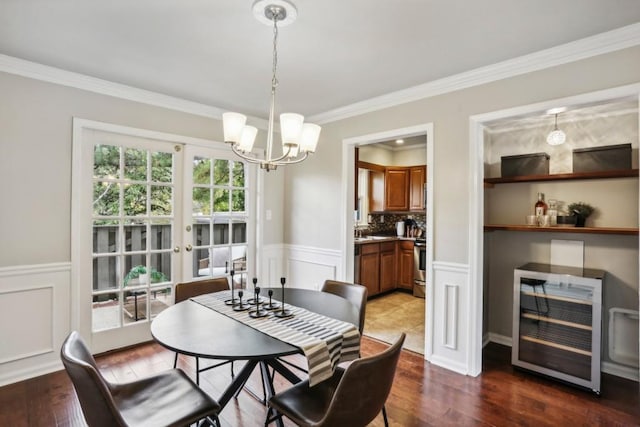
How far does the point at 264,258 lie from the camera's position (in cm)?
412

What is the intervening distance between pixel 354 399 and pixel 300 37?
2.07 metres

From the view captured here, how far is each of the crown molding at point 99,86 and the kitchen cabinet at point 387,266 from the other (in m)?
3.10

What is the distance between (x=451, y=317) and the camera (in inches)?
113

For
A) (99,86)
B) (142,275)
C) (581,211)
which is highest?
(99,86)

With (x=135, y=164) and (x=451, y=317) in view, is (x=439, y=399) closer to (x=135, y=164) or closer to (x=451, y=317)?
(x=451, y=317)

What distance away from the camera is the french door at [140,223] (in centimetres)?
293

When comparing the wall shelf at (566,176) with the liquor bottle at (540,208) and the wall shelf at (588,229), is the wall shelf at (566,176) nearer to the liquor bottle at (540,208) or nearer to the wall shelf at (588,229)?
the liquor bottle at (540,208)

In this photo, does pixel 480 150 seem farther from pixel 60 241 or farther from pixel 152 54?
pixel 60 241

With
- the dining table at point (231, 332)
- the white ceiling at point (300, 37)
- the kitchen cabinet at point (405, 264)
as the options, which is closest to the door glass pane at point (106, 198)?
the white ceiling at point (300, 37)

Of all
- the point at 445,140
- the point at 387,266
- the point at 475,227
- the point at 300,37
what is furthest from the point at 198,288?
the point at 387,266

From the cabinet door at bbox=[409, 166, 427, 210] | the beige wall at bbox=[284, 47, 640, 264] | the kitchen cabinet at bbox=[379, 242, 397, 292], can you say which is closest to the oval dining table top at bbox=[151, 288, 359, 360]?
the beige wall at bbox=[284, 47, 640, 264]

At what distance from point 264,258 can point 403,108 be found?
7.65 feet

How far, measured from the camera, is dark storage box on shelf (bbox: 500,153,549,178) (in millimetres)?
3137

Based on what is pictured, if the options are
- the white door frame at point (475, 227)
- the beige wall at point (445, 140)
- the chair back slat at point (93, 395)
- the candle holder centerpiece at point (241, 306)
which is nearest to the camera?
the chair back slat at point (93, 395)
